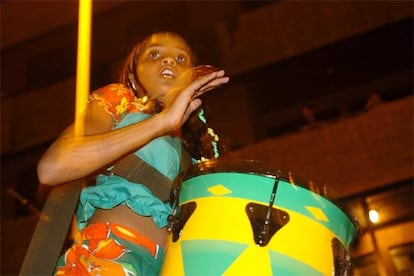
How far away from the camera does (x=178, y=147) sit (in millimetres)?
2098

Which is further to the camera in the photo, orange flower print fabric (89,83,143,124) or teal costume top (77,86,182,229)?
orange flower print fabric (89,83,143,124)

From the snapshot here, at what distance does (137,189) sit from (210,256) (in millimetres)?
333

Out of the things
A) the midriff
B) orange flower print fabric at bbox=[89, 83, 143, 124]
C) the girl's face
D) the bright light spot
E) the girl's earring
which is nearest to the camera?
the midriff

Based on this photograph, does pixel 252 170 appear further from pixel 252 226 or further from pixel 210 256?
pixel 210 256

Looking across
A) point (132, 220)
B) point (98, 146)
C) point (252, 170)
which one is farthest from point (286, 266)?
point (98, 146)

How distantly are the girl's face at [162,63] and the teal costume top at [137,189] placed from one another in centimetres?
21

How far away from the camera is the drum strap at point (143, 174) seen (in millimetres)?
1916

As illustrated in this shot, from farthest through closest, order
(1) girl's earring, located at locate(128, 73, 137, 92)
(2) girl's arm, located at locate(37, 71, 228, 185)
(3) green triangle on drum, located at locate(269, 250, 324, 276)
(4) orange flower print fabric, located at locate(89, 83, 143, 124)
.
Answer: (1) girl's earring, located at locate(128, 73, 137, 92)
(4) orange flower print fabric, located at locate(89, 83, 143, 124)
(2) girl's arm, located at locate(37, 71, 228, 185)
(3) green triangle on drum, located at locate(269, 250, 324, 276)

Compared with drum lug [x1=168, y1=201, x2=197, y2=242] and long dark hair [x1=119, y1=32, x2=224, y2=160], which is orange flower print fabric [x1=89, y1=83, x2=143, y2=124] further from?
drum lug [x1=168, y1=201, x2=197, y2=242]

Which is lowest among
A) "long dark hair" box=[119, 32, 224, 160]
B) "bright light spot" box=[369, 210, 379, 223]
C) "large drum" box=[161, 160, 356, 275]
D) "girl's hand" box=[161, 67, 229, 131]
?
"large drum" box=[161, 160, 356, 275]

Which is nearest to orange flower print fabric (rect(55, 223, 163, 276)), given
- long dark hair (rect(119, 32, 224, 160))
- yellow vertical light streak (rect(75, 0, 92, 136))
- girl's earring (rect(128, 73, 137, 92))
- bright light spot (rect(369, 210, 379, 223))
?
yellow vertical light streak (rect(75, 0, 92, 136))

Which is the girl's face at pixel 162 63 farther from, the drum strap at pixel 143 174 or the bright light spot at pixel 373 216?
the bright light spot at pixel 373 216

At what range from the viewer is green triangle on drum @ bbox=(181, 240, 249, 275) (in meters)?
1.66

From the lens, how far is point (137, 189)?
188 cm
